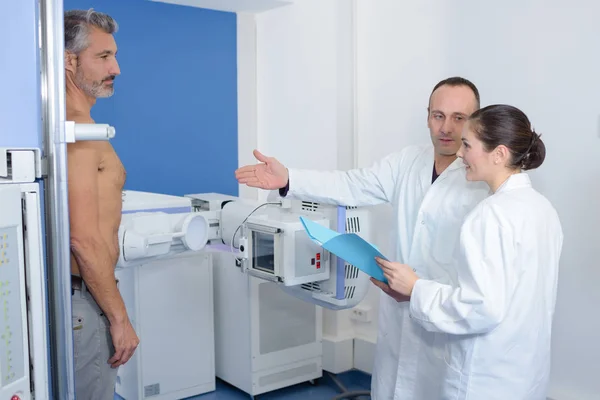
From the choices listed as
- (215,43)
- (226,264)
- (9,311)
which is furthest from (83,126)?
(215,43)

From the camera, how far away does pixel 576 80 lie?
2326 millimetres

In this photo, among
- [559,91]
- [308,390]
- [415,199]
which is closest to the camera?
[415,199]

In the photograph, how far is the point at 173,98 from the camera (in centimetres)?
339

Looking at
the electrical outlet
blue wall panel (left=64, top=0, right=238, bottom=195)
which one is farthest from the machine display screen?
blue wall panel (left=64, top=0, right=238, bottom=195)

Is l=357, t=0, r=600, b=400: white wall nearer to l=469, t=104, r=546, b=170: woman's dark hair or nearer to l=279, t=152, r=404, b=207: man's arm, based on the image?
l=279, t=152, r=404, b=207: man's arm

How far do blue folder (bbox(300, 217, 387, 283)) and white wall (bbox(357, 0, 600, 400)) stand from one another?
41.4 inches

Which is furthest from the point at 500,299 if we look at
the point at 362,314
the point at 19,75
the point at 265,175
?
the point at 362,314

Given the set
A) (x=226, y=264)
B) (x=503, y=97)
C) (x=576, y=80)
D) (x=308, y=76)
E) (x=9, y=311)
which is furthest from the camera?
(x=308, y=76)

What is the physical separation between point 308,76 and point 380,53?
0.46 metres

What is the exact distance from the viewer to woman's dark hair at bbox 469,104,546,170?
157 centimetres

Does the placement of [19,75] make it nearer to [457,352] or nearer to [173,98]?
[457,352]

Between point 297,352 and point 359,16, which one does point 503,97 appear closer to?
point 359,16

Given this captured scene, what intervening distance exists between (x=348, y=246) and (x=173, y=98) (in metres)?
2.06

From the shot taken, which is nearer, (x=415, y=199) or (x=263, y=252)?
(x=415, y=199)
